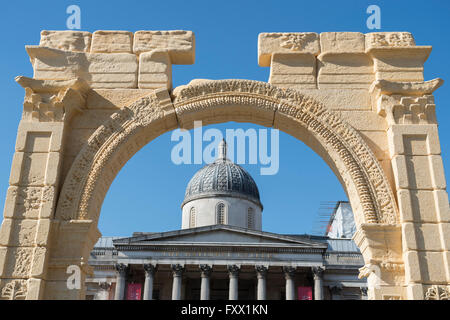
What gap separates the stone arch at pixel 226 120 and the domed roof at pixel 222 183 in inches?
1278

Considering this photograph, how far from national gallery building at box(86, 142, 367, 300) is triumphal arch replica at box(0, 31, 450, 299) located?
83.2 ft

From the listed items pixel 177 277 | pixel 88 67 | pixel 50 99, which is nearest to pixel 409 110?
pixel 88 67

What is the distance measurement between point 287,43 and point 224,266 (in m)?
26.9

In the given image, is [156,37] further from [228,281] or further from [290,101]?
[228,281]

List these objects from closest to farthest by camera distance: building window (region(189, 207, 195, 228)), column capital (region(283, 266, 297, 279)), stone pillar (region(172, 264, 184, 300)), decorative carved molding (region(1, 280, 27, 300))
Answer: decorative carved molding (region(1, 280, 27, 300)), stone pillar (region(172, 264, 184, 300)), column capital (region(283, 266, 297, 279)), building window (region(189, 207, 195, 228))

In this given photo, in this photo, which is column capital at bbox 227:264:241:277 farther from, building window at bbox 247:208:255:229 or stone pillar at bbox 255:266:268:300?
building window at bbox 247:208:255:229

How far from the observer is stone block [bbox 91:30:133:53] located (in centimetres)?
886

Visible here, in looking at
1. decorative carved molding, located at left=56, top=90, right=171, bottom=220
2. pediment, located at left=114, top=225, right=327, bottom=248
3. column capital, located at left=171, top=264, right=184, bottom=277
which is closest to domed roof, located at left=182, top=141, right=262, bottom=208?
pediment, located at left=114, top=225, right=327, bottom=248

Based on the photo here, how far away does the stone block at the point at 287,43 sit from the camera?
8820 millimetres

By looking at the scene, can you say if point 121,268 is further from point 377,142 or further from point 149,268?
point 377,142

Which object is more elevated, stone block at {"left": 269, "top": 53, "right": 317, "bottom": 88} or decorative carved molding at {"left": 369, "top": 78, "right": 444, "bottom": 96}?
stone block at {"left": 269, "top": 53, "right": 317, "bottom": 88}

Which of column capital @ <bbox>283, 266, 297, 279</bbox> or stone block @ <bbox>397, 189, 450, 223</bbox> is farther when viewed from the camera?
column capital @ <bbox>283, 266, 297, 279</bbox>

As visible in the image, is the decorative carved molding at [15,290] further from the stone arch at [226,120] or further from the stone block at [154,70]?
the stone block at [154,70]

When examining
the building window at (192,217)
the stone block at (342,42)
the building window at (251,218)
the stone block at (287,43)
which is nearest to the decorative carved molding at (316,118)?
the stone block at (287,43)
